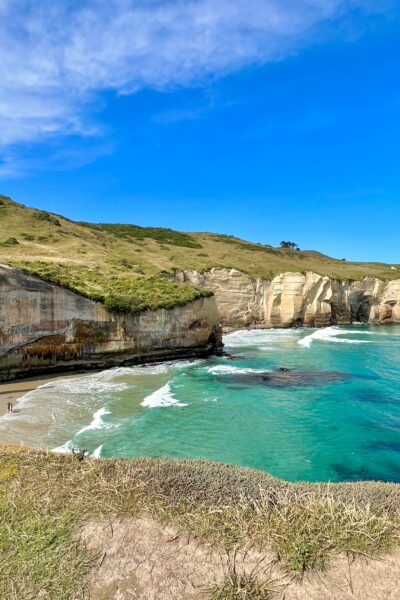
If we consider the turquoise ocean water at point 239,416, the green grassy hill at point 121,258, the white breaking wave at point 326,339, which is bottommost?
the turquoise ocean water at point 239,416

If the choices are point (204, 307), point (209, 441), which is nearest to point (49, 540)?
point (209, 441)

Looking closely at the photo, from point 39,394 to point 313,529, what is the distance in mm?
21093

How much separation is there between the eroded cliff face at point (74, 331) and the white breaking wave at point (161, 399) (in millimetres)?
9166

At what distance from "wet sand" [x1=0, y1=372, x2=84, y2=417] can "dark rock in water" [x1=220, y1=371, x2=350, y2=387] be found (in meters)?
12.3

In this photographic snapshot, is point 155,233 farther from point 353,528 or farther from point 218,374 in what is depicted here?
point 353,528

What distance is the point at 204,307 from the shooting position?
4031cm

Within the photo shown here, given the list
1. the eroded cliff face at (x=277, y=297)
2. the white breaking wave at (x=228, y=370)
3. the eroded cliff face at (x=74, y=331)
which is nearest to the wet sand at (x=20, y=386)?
the eroded cliff face at (x=74, y=331)

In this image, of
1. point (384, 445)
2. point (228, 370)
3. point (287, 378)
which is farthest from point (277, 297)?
point (384, 445)

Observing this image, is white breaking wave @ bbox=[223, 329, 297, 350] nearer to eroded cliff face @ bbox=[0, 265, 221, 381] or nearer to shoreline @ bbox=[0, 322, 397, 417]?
eroded cliff face @ bbox=[0, 265, 221, 381]

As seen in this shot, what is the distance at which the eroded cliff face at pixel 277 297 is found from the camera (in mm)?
63062

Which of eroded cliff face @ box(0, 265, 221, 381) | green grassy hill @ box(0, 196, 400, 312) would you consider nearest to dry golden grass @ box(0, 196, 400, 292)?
green grassy hill @ box(0, 196, 400, 312)

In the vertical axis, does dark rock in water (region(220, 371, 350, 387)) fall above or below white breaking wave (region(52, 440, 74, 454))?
below

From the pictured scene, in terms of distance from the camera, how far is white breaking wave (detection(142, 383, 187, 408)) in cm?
2223

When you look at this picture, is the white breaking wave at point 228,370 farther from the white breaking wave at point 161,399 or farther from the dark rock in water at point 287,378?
the white breaking wave at point 161,399
